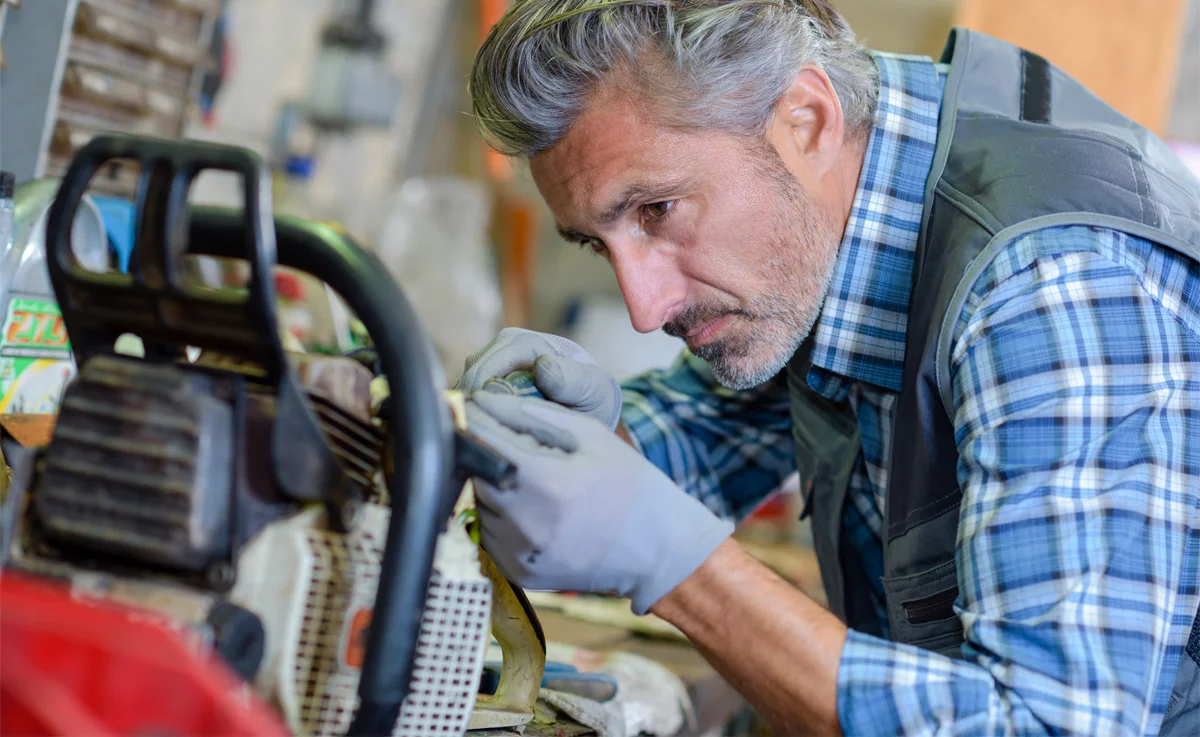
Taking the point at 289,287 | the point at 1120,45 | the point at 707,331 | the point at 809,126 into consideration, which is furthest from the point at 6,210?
the point at 1120,45

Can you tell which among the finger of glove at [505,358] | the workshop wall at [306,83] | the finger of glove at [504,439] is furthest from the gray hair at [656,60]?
the workshop wall at [306,83]

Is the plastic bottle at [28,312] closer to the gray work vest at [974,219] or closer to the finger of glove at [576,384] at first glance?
the finger of glove at [576,384]

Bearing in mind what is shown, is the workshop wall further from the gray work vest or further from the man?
the gray work vest

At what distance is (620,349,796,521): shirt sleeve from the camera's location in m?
1.56

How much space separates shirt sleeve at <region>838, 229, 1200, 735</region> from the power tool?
1.37 ft

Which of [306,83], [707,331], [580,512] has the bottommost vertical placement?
[580,512]

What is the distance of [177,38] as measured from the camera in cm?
160

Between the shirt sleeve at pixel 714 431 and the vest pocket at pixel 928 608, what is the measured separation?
433 millimetres

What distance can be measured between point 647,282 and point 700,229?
0.09 m

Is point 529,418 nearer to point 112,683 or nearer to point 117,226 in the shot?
point 112,683

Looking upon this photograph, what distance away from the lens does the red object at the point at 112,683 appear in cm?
46

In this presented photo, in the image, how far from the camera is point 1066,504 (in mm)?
848

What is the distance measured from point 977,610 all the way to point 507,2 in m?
3.08

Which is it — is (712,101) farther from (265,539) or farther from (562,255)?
(562,255)
